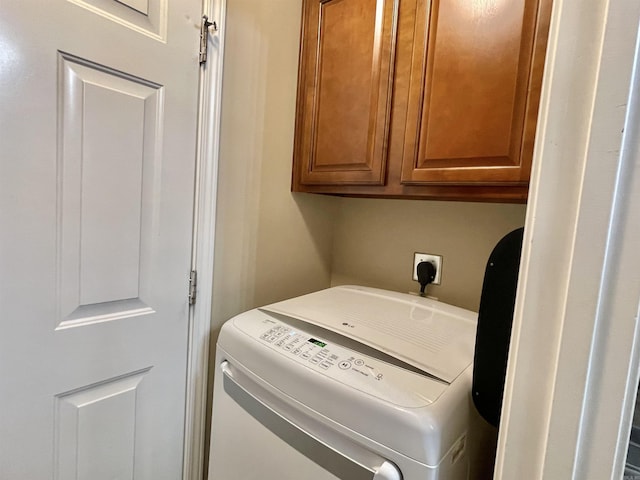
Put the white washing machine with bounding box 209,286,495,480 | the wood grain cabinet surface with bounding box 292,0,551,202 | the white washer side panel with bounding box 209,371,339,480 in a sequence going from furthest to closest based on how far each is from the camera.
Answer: the wood grain cabinet surface with bounding box 292,0,551,202
the white washer side panel with bounding box 209,371,339,480
the white washing machine with bounding box 209,286,495,480

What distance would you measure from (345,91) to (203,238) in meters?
0.69

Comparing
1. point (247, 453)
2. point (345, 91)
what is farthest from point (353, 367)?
point (345, 91)

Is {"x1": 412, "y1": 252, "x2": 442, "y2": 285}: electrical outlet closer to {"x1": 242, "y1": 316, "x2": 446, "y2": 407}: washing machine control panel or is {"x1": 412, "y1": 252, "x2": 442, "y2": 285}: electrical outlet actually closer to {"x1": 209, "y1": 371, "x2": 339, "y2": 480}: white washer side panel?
{"x1": 242, "y1": 316, "x2": 446, "y2": 407}: washing machine control panel

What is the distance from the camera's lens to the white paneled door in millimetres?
713

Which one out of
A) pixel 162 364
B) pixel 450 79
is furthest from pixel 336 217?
pixel 162 364

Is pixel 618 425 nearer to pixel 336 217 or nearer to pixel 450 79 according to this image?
pixel 450 79

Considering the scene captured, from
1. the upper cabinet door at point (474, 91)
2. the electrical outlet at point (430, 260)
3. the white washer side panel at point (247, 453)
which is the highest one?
the upper cabinet door at point (474, 91)

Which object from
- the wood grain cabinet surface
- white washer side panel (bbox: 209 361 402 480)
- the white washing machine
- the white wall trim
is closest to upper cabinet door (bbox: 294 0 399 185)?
the wood grain cabinet surface

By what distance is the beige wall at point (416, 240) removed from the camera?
116 centimetres

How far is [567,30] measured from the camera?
314 millimetres

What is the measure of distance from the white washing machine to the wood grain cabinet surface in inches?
17.1

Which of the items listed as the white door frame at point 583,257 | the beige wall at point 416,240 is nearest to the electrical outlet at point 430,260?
the beige wall at point 416,240

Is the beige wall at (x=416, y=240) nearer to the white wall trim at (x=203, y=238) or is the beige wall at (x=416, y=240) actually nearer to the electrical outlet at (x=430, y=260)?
the electrical outlet at (x=430, y=260)

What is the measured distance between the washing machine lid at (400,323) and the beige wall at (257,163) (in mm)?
230
